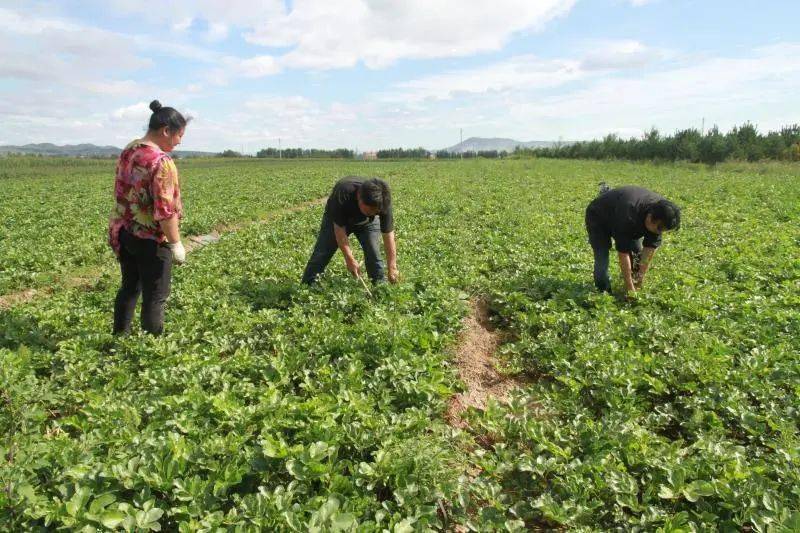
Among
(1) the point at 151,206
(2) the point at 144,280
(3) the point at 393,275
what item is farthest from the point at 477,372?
(1) the point at 151,206

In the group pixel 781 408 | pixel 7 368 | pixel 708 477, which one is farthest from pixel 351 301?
pixel 781 408

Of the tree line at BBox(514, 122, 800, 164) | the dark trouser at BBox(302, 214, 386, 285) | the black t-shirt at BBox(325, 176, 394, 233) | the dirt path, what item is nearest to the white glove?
the black t-shirt at BBox(325, 176, 394, 233)

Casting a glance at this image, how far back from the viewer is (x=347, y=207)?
589 cm

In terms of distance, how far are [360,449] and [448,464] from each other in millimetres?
693

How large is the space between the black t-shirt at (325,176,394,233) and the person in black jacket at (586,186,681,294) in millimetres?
→ 2969

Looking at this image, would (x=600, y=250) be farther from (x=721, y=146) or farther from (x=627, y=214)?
(x=721, y=146)

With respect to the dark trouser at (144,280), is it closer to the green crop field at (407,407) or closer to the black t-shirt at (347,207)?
the green crop field at (407,407)

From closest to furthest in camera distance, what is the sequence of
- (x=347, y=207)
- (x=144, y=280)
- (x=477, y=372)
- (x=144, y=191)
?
1. (x=144, y=191)
2. (x=144, y=280)
3. (x=477, y=372)
4. (x=347, y=207)

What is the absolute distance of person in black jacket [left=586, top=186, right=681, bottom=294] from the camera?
18.4ft

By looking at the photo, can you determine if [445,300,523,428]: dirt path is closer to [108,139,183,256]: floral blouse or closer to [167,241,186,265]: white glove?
[167,241,186,265]: white glove

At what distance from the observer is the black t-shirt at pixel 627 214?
590cm

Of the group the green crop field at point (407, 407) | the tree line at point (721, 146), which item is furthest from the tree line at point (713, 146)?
the green crop field at point (407, 407)

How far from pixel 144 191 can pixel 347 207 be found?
234 cm

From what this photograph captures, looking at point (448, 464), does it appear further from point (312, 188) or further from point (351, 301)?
point (312, 188)
